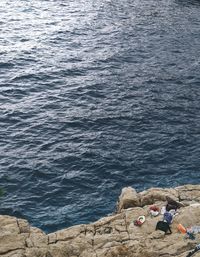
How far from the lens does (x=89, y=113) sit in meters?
58.7

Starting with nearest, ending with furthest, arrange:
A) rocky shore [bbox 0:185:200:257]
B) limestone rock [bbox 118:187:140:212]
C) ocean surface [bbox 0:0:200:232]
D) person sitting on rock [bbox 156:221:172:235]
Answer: rocky shore [bbox 0:185:200:257] → person sitting on rock [bbox 156:221:172:235] → limestone rock [bbox 118:187:140:212] → ocean surface [bbox 0:0:200:232]

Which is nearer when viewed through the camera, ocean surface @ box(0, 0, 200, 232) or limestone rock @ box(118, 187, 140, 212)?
limestone rock @ box(118, 187, 140, 212)

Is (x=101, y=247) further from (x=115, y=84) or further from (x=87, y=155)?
(x=115, y=84)

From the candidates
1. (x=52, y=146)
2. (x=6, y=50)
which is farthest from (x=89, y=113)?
(x=6, y=50)

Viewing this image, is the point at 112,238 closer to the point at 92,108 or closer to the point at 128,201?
the point at 128,201

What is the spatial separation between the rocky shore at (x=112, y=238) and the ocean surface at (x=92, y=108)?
5997 millimetres

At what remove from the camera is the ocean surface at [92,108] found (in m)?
45.6

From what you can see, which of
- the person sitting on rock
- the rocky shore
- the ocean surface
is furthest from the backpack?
the ocean surface

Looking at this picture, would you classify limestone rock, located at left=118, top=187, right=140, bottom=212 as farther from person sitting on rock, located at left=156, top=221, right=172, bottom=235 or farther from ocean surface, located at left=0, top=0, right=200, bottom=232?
person sitting on rock, located at left=156, top=221, right=172, bottom=235

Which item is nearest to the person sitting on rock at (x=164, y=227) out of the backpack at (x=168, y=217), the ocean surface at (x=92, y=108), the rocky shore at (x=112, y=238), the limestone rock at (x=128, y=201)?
the rocky shore at (x=112, y=238)

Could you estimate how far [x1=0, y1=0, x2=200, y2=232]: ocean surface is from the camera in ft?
149

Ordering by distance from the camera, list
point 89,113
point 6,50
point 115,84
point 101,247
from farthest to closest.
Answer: point 6,50, point 115,84, point 89,113, point 101,247

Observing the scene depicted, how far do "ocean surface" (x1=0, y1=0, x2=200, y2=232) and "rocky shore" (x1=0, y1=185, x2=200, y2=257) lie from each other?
5997mm

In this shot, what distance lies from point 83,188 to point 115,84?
24134mm
